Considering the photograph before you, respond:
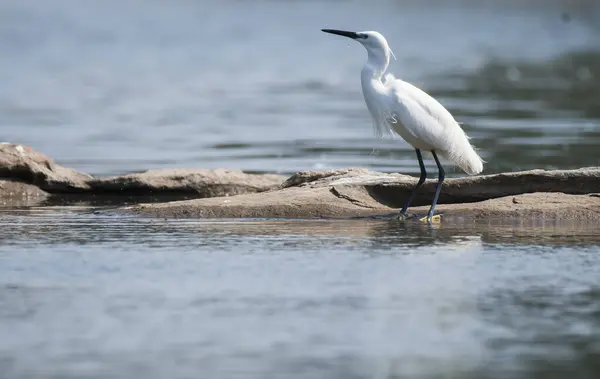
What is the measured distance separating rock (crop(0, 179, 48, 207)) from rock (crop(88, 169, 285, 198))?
574 mm

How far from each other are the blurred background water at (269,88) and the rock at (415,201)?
3.77m

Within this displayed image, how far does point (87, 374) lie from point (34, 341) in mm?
786

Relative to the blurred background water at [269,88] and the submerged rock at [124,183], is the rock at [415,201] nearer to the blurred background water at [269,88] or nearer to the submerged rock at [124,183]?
the submerged rock at [124,183]

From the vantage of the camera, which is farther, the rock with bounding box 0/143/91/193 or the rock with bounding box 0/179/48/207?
the rock with bounding box 0/143/91/193

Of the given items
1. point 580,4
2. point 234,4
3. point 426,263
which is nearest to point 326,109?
point 426,263

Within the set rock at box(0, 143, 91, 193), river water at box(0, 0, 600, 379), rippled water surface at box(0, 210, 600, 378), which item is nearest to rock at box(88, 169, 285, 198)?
rock at box(0, 143, 91, 193)

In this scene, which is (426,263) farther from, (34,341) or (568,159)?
(568,159)

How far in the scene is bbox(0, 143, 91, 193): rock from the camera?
563 inches

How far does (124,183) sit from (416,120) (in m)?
3.62

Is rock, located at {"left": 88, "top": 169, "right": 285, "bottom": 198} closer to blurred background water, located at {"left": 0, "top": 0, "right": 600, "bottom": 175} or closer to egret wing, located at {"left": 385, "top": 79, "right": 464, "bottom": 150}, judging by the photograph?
egret wing, located at {"left": 385, "top": 79, "right": 464, "bottom": 150}

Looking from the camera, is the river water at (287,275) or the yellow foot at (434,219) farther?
the yellow foot at (434,219)

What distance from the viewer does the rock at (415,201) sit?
12000 mm

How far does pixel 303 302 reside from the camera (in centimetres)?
834

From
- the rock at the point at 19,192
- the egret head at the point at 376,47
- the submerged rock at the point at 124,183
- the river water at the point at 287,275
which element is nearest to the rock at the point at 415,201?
the river water at the point at 287,275
